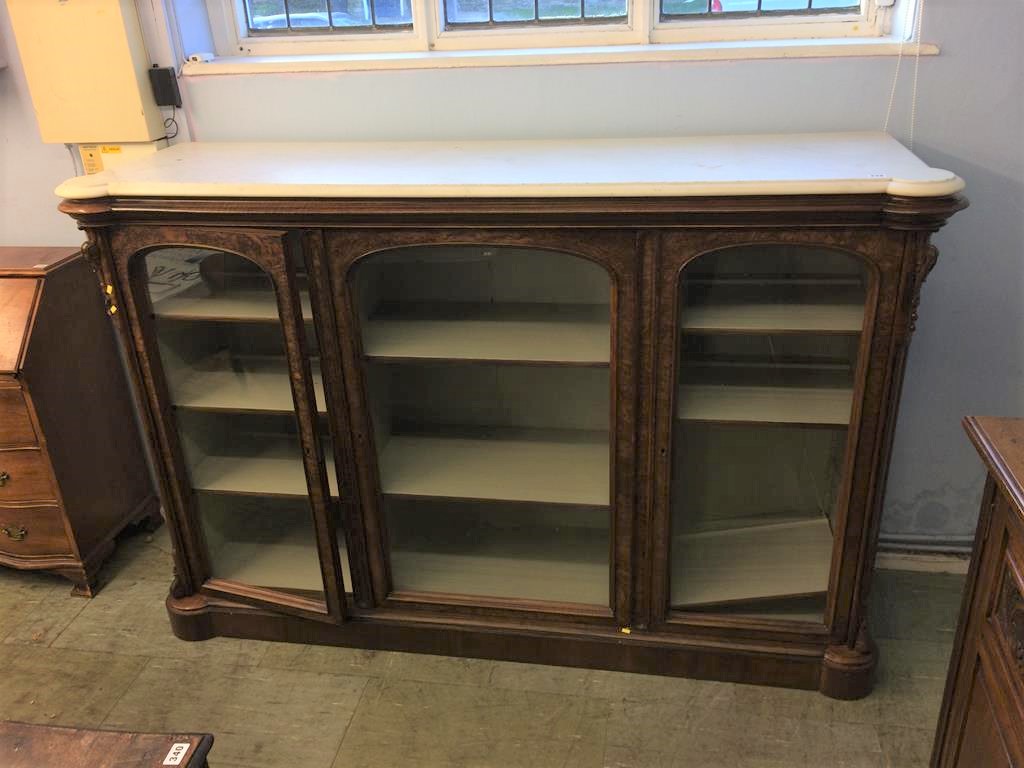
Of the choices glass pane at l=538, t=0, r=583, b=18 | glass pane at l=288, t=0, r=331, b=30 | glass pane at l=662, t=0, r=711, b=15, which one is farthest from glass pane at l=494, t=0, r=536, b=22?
glass pane at l=288, t=0, r=331, b=30

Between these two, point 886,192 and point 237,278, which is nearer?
point 886,192

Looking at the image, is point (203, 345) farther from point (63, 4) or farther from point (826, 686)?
point (826, 686)

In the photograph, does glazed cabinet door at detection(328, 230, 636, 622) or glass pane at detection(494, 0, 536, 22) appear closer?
glazed cabinet door at detection(328, 230, 636, 622)

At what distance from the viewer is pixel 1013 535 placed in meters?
1.13

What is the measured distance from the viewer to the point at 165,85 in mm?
2182

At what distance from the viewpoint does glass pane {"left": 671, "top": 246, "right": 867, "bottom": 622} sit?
5.55ft

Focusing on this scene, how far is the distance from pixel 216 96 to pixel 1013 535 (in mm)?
2094

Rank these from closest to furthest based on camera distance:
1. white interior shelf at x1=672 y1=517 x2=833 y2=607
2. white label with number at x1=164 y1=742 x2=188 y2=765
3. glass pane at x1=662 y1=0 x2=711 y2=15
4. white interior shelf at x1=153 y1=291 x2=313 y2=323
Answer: white label with number at x1=164 y1=742 x2=188 y2=765 → white interior shelf at x1=153 y1=291 x2=313 y2=323 → white interior shelf at x1=672 y1=517 x2=833 y2=607 → glass pane at x1=662 y1=0 x2=711 y2=15

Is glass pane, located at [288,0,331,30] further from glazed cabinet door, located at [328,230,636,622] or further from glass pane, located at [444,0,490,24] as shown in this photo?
glazed cabinet door, located at [328,230,636,622]

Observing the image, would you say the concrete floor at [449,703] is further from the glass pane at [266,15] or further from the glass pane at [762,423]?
the glass pane at [266,15]

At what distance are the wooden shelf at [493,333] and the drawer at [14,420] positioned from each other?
3.40 feet

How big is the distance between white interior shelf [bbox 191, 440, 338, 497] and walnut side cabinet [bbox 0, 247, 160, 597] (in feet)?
1.61

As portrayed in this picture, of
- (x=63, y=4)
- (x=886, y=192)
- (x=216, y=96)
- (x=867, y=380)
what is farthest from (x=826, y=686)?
(x=63, y=4)

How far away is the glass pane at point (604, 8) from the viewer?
2150 millimetres
